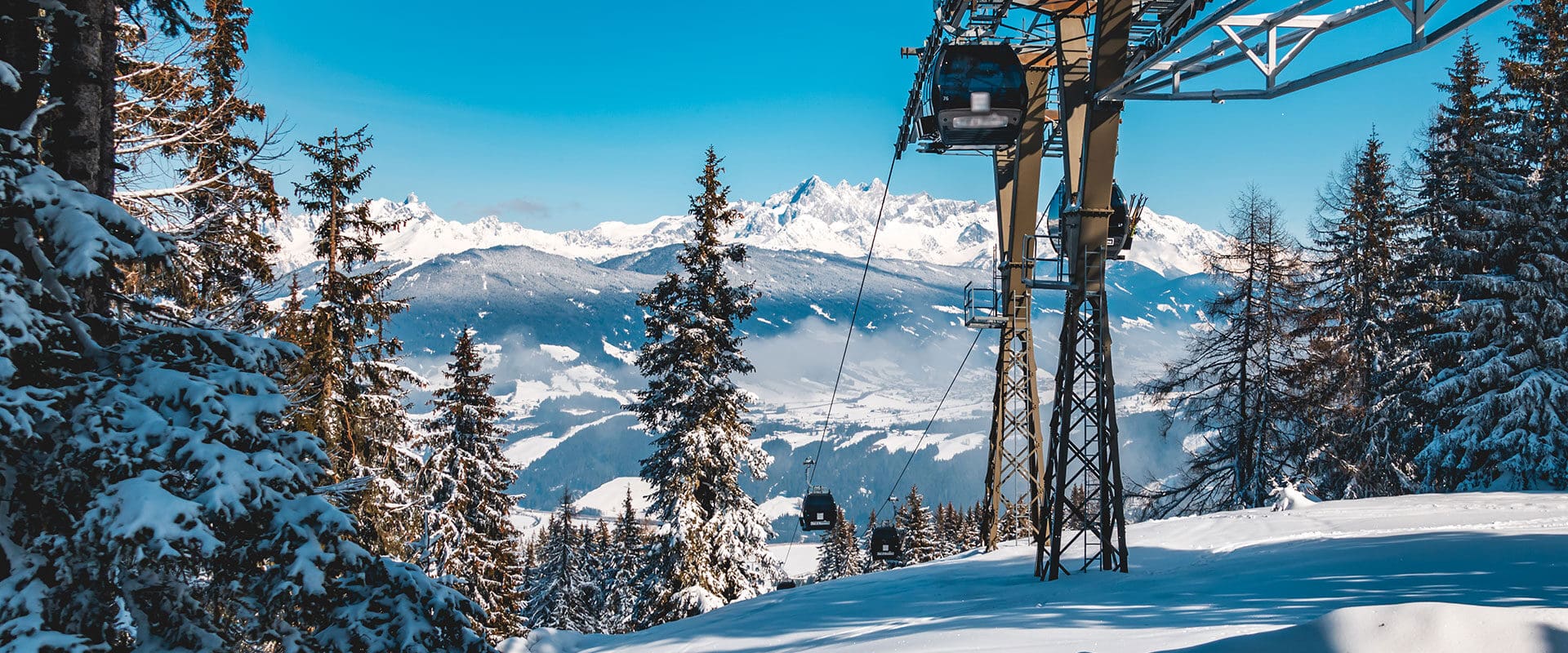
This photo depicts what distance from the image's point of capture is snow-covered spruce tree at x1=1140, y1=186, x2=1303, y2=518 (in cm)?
2589

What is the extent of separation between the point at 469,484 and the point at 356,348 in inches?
295

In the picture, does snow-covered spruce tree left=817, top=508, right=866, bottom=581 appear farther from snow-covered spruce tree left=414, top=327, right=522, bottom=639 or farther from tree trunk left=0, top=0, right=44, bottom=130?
tree trunk left=0, top=0, right=44, bottom=130

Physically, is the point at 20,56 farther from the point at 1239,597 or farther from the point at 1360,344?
the point at 1360,344

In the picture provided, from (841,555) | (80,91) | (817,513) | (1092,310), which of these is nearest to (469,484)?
(817,513)

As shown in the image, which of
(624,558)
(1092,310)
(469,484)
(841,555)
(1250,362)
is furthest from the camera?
(841,555)

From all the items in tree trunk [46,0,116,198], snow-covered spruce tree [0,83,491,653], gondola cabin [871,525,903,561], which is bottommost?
gondola cabin [871,525,903,561]

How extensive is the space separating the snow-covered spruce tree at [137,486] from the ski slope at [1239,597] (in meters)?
4.52

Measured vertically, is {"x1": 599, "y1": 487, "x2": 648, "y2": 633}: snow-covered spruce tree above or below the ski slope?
below

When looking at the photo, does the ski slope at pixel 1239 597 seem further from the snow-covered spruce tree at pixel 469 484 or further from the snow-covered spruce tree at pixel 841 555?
the snow-covered spruce tree at pixel 841 555

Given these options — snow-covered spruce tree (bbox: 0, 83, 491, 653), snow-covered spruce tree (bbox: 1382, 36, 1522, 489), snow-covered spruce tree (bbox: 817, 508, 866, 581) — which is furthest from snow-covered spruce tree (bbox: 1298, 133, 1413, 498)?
snow-covered spruce tree (bbox: 817, 508, 866, 581)

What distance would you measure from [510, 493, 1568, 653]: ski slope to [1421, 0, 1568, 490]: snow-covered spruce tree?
6.08m

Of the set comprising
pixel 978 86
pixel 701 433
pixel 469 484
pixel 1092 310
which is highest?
pixel 978 86

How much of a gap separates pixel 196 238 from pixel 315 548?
737 cm

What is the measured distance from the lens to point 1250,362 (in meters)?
27.2
